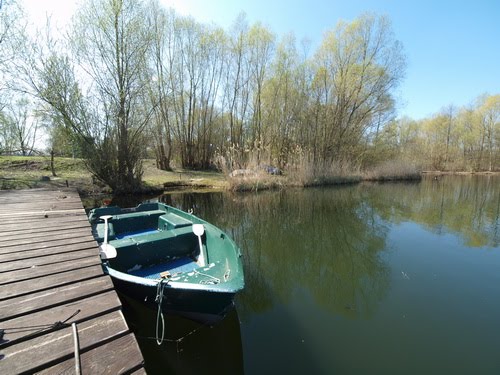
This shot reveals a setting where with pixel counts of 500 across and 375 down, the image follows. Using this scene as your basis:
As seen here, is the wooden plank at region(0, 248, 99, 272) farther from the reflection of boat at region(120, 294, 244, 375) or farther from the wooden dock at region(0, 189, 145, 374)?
the reflection of boat at region(120, 294, 244, 375)

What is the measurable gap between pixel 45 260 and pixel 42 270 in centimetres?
27

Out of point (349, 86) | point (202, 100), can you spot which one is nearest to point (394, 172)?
point (349, 86)

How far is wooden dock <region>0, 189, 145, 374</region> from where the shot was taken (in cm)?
136

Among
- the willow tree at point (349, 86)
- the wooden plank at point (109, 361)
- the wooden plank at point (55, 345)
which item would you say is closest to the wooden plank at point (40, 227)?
the wooden plank at point (55, 345)

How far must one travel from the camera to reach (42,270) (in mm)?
2361

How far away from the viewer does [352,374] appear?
2270mm

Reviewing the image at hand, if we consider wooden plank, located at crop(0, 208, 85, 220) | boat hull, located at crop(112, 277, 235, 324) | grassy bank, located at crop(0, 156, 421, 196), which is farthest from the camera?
grassy bank, located at crop(0, 156, 421, 196)

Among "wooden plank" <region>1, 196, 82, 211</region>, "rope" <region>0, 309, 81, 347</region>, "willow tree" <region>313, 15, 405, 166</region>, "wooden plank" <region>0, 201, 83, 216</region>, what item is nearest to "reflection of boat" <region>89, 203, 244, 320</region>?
"wooden plank" <region>0, 201, 83, 216</region>

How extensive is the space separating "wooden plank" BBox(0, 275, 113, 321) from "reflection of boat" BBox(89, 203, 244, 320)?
444 millimetres

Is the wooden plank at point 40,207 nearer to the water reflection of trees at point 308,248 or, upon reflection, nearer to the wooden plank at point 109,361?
the water reflection of trees at point 308,248

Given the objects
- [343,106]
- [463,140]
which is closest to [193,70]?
[343,106]

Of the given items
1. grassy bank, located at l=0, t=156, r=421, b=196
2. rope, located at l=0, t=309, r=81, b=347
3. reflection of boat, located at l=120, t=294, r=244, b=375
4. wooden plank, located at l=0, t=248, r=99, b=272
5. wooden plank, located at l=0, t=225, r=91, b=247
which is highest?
grassy bank, located at l=0, t=156, r=421, b=196

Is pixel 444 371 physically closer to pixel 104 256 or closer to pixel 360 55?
pixel 104 256

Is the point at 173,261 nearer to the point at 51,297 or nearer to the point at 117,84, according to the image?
the point at 51,297
